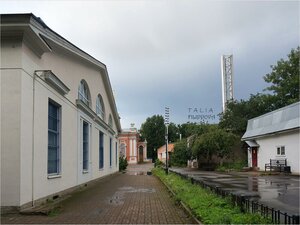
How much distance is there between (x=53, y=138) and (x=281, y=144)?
24.0 metres

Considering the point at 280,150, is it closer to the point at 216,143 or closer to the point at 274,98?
the point at 216,143

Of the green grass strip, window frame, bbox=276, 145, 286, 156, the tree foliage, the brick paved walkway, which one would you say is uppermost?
the tree foliage

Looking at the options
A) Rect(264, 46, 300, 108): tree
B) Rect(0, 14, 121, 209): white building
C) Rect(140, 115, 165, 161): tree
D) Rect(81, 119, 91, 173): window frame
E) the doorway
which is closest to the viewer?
Rect(0, 14, 121, 209): white building

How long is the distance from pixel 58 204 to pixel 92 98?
12.1 meters

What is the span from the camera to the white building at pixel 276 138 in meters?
31.8

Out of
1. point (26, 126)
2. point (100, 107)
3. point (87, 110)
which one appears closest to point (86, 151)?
point (87, 110)

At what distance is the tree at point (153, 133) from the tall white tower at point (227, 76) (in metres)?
34.4

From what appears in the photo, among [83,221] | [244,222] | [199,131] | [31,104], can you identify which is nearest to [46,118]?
[31,104]

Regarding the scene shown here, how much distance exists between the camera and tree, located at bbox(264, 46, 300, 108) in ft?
179

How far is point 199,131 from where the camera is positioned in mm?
49312

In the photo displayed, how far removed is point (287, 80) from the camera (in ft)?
181

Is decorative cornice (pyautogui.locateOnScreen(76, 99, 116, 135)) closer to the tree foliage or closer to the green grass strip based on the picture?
the green grass strip

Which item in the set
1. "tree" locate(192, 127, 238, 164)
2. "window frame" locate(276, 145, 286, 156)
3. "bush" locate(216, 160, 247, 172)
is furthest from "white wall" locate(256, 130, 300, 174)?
"tree" locate(192, 127, 238, 164)

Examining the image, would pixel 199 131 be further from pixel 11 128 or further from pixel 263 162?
pixel 11 128
